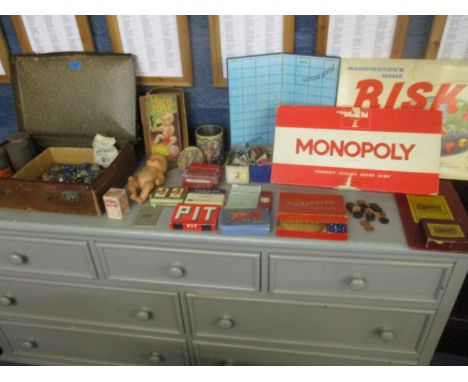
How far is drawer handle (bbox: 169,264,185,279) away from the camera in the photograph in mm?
1036

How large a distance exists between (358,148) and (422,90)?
263mm

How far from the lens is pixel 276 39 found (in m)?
1.12

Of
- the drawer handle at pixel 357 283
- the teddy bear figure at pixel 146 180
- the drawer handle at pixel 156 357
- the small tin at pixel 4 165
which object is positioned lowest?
the drawer handle at pixel 156 357

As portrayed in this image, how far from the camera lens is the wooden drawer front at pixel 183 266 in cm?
101

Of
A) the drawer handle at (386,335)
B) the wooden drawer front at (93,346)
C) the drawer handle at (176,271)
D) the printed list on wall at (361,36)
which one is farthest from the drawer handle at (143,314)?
the printed list on wall at (361,36)

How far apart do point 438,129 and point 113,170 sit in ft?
3.06

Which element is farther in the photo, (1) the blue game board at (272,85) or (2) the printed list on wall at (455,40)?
(1) the blue game board at (272,85)

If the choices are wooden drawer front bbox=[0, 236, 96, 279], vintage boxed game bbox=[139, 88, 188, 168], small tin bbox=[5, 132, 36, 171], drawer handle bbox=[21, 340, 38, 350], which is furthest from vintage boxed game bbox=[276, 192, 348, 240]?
drawer handle bbox=[21, 340, 38, 350]

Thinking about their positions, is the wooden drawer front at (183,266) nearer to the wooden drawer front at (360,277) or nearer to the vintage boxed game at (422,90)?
the wooden drawer front at (360,277)

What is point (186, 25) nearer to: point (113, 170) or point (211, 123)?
point (211, 123)

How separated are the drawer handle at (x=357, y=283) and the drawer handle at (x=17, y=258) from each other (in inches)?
37.8

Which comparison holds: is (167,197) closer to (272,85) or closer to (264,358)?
(272,85)

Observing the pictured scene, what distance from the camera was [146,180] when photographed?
110 cm

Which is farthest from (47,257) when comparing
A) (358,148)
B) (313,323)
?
(358,148)
